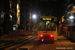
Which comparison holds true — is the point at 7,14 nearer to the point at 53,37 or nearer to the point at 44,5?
the point at 53,37

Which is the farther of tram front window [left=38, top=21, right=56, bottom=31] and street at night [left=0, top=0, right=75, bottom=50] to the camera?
tram front window [left=38, top=21, right=56, bottom=31]

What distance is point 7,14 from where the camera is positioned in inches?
1430

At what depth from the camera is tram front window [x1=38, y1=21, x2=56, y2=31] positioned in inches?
555

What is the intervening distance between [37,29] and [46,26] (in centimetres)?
132

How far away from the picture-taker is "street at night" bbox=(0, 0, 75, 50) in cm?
1327

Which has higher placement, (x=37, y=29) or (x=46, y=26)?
(x=46, y=26)

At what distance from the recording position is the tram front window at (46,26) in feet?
46.2

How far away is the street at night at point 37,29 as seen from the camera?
522 inches

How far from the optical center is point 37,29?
14.3 metres

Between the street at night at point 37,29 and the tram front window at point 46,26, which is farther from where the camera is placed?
the tram front window at point 46,26

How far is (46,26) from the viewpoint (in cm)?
1409

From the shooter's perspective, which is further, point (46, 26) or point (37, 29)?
point (37, 29)

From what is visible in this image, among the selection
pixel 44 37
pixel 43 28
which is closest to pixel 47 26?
pixel 43 28

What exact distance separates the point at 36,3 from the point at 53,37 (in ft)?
202
